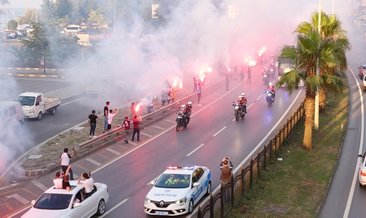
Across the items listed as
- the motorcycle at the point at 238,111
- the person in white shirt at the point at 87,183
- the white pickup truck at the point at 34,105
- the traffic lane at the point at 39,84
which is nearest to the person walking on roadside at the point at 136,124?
the motorcycle at the point at 238,111

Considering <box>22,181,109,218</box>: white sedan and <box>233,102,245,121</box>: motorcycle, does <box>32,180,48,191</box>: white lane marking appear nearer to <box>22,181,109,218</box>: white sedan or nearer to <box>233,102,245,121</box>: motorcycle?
<box>22,181,109,218</box>: white sedan

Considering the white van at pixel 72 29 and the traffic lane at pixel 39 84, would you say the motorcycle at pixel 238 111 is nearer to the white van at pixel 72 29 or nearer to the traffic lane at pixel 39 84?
the traffic lane at pixel 39 84

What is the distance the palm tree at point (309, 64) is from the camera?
88.7 ft

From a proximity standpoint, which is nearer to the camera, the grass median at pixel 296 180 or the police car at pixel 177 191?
the police car at pixel 177 191

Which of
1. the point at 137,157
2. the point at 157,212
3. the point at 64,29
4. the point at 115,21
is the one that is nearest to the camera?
the point at 157,212

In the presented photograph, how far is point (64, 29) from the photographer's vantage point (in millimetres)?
64062

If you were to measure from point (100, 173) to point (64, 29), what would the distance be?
143ft

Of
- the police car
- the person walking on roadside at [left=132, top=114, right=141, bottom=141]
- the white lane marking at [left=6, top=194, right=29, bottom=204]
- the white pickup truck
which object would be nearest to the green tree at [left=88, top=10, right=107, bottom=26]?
the white pickup truck

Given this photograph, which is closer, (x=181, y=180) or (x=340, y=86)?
(x=181, y=180)

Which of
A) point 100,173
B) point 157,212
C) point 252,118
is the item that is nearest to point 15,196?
point 100,173

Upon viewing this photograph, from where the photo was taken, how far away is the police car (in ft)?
57.3

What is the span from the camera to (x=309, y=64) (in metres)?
27.5

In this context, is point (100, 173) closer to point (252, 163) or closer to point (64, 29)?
point (252, 163)

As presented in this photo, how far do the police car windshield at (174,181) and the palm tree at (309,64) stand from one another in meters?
10.4
